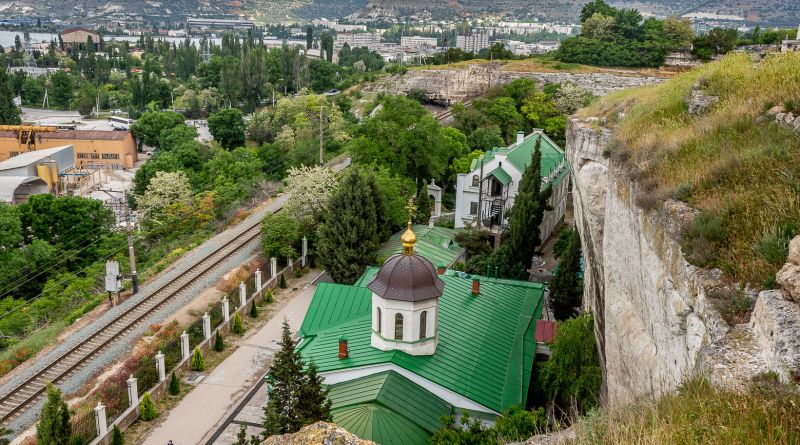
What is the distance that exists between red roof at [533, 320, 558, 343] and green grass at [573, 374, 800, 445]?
41.0ft

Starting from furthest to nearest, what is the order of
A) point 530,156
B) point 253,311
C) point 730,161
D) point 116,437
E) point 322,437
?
point 530,156
point 253,311
point 116,437
point 730,161
point 322,437

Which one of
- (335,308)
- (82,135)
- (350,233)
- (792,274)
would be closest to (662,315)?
(792,274)

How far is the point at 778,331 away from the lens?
19.6ft

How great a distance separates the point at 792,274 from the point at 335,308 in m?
14.2

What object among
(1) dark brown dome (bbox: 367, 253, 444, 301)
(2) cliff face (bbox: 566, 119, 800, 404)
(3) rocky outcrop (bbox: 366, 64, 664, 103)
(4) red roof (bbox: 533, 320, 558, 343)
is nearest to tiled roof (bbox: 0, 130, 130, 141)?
(3) rocky outcrop (bbox: 366, 64, 664, 103)

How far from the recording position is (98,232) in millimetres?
38000

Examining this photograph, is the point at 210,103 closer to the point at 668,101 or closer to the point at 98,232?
the point at 98,232

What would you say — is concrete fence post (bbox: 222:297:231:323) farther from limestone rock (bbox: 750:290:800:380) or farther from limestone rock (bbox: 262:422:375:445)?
limestone rock (bbox: 750:290:800:380)

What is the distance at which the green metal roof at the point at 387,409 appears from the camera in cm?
1370

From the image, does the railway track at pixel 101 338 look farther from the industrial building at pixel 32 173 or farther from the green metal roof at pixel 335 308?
the industrial building at pixel 32 173

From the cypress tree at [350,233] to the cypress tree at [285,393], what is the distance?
12.9m

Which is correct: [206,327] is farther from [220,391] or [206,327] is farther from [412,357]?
[412,357]

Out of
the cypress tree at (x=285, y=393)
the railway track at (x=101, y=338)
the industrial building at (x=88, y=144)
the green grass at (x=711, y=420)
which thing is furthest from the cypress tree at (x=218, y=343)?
the industrial building at (x=88, y=144)

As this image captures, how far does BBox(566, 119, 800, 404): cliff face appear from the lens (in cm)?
612
